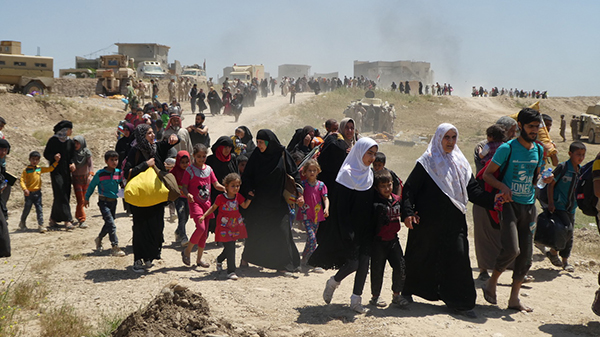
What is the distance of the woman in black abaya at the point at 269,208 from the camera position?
6.15m

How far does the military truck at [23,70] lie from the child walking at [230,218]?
879 inches

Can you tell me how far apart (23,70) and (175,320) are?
25612 millimetres

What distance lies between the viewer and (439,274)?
4.73 m

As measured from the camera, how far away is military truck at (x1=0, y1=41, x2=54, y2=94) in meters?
25.7

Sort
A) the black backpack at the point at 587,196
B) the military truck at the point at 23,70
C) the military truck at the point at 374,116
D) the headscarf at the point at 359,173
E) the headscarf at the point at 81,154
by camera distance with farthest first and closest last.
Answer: the military truck at the point at 374,116 < the military truck at the point at 23,70 < the headscarf at the point at 81,154 < the black backpack at the point at 587,196 < the headscarf at the point at 359,173

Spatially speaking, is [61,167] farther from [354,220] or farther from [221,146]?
[354,220]

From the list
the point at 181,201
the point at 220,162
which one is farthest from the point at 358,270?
the point at 181,201

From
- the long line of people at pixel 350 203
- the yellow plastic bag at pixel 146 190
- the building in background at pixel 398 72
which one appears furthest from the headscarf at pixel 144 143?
the building in background at pixel 398 72

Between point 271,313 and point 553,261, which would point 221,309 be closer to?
point 271,313

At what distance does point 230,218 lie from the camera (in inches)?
240

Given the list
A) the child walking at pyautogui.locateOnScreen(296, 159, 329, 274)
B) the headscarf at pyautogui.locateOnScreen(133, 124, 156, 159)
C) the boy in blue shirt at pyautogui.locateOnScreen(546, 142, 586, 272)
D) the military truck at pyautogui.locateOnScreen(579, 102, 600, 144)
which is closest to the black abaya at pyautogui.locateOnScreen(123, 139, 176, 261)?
the headscarf at pyautogui.locateOnScreen(133, 124, 156, 159)

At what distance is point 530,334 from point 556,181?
2.70 meters

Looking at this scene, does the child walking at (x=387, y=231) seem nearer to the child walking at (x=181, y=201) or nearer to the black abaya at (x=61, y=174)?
the child walking at (x=181, y=201)

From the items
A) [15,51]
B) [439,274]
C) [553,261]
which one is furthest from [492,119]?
[439,274]
